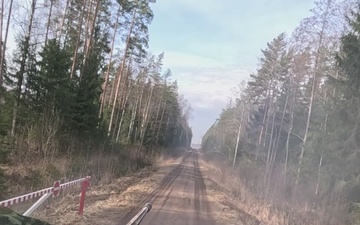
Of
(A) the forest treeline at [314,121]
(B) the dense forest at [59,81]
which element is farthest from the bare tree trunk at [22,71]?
(A) the forest treeline at [314,121]

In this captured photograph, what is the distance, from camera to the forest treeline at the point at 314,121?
17969mm

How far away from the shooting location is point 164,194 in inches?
722

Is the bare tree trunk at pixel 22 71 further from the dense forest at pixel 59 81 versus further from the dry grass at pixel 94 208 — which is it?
the dry grass at pixel 94 208

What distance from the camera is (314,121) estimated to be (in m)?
32.3

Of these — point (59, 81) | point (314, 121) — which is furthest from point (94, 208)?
point (314, 121)

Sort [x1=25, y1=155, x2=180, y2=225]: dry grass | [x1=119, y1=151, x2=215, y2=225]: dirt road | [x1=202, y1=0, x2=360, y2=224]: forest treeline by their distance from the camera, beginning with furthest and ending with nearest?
[x1=202, y1=0, x2=360, y2=224]: forest treeline < [x1=119, y1=151, x2=215, y2=225]: dirt road < [x1=25, y1=155, x2=180, y2=225]: dry grass

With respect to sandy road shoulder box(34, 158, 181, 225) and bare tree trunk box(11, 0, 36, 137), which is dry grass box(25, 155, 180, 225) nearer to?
sandy road shoulder box(34, 158, 181, 225)

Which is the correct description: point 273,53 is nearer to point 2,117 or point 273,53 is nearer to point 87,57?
point 87,57

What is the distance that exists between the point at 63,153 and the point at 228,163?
39124 mm

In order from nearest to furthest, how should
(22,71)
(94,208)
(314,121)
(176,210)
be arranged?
(94,208) < (176,210) < (22,71) < (314,121)

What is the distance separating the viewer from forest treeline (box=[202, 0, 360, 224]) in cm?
1797

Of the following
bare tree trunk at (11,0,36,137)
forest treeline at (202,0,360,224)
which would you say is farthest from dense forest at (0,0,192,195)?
forest treeline at (202,0,360,224)

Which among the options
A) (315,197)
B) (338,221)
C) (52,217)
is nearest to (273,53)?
(315,197)

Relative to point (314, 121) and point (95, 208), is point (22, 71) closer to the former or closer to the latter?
point (95, 208)
